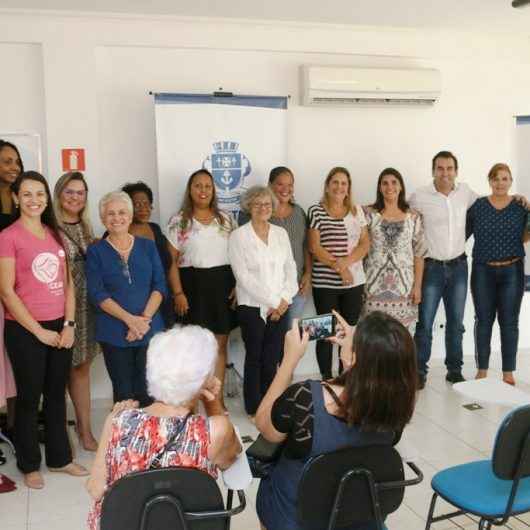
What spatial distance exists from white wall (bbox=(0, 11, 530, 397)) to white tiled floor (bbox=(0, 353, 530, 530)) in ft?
3.60

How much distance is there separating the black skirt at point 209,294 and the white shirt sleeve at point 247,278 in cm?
26

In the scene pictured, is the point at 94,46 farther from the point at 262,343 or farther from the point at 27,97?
the point at 262,343

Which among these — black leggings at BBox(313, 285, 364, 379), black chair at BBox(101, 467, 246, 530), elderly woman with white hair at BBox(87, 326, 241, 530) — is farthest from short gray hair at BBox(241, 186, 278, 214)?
black chair at BBox(101, 467, 246, 530)

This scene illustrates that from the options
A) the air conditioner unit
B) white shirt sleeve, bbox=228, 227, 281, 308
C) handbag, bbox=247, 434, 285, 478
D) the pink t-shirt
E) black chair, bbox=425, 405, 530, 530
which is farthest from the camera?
the air conditioner unit

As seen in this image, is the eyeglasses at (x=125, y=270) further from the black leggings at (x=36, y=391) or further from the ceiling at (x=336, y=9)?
the ceiling at (x=336, y=9)

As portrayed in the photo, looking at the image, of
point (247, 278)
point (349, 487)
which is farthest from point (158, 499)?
point (247, 278)

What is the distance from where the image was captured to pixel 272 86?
4.95 m

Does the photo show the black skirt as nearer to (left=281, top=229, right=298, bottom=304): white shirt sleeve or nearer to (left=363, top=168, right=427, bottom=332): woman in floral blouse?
(left=281, top=229, right=298, bottom=304): white shirt sleeve

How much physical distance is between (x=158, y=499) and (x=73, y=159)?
11.0ft

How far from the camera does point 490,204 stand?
463 cm

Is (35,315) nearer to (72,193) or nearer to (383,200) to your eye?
(72,193)

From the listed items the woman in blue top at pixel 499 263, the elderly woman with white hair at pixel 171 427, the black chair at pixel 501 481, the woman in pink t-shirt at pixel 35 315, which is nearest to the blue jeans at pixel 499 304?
the woman in blue top at pixel 499 263

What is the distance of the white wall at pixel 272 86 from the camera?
4504 millimetres

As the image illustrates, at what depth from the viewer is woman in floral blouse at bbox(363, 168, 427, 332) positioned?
465 centimetres
